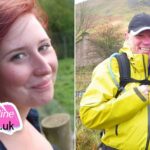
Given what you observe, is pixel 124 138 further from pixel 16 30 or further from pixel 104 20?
pixel 16 30

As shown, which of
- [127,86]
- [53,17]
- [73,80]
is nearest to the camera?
[53,17]

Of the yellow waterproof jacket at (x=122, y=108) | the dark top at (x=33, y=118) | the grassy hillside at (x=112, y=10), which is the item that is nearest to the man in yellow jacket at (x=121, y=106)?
the yellow waterproof jacket at (x=122, y=108)

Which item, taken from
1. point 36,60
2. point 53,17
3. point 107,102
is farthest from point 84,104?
point 36,60

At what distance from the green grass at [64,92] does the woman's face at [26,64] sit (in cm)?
32

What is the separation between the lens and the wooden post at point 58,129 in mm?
871

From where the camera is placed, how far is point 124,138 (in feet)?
3.31

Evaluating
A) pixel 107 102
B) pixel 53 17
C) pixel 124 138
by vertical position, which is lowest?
pixel 124 138

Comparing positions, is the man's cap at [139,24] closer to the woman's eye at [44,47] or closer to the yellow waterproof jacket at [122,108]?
the yellow waterproof jacket at [122,108]

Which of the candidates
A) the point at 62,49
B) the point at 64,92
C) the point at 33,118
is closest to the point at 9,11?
the point at 33,118

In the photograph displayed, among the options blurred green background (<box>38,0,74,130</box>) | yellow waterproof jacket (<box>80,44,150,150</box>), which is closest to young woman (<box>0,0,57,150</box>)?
blurred green background (<box>38,0,74,130</box>)

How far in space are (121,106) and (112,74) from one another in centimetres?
10

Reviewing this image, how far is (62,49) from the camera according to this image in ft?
3.06

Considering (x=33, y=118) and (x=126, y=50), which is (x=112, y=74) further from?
(x=33, y=118)

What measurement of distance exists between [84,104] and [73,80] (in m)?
0.10
